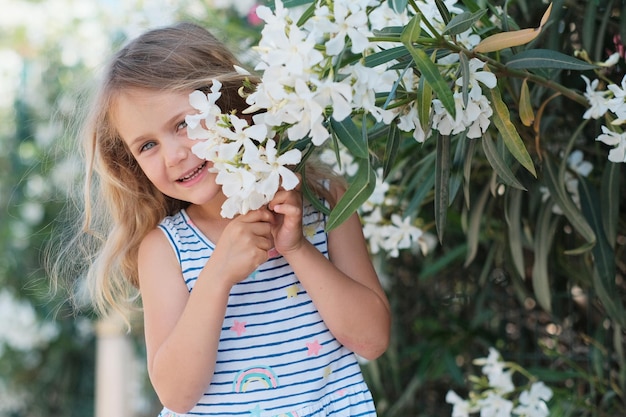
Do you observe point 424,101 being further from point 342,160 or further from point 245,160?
point 342,160

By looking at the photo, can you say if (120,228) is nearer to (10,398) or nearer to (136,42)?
(136,42)

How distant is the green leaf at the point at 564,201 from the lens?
1.61m

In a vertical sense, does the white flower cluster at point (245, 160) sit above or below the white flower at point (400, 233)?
above

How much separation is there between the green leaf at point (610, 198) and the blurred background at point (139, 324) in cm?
17

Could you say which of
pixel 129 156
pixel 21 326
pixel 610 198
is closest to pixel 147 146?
pixel 129 156

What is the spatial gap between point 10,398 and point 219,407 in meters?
Answer: 3.63

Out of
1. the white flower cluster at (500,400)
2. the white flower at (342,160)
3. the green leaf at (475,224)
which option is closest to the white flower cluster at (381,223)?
the white flower at (342,160)

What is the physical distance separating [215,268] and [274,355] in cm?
22

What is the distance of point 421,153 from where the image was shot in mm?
2109

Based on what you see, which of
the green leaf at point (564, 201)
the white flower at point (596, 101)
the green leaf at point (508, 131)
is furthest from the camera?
the green leaf at point (564, 201)

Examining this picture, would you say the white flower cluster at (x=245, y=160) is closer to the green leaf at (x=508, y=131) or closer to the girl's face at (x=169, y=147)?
the girl's face at (x=169, y=147)

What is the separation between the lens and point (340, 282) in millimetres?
1428

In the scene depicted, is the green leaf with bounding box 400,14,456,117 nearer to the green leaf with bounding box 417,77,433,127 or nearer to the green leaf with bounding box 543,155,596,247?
the green leaf with bounding box 417,77,433,127

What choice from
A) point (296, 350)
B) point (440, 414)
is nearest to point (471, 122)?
point (296, 350)
